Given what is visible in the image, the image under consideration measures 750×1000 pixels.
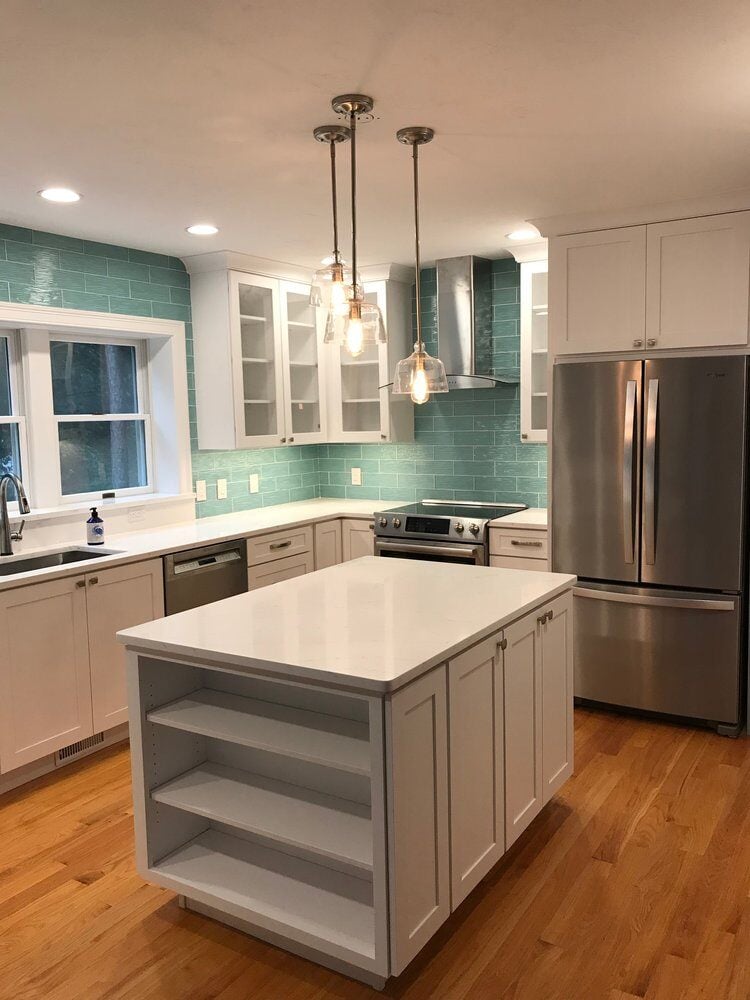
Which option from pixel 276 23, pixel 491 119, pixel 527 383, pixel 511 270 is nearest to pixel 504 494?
pixel 527 383

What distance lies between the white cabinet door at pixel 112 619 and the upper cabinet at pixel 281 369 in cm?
125

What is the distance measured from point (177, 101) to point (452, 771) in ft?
6.83

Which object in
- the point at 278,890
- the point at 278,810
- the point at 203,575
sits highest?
the point at 203,575

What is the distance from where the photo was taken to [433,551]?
15.1 ft

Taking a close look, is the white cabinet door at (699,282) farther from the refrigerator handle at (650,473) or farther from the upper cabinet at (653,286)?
the refrigerator handle at (650,473)

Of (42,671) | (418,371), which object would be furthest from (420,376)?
(42,671)

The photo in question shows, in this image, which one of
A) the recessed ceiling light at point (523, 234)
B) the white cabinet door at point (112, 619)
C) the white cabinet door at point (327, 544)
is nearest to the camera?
the white cabinet door at point (112, 619)

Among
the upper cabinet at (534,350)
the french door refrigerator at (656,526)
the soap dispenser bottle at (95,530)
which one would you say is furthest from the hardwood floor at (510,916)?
the upper cabinet at (534,350)

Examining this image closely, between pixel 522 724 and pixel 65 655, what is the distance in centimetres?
199

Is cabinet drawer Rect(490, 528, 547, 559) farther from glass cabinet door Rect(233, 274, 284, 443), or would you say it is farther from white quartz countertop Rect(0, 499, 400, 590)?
glass cabinet door Rect(233, 274, 284, 443)

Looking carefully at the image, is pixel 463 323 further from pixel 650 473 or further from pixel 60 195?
pixel 60 195

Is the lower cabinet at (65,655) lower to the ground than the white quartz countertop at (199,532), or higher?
lower

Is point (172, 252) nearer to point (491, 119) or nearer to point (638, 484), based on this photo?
point (491, 119)

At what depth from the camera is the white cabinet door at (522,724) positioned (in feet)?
8.47
